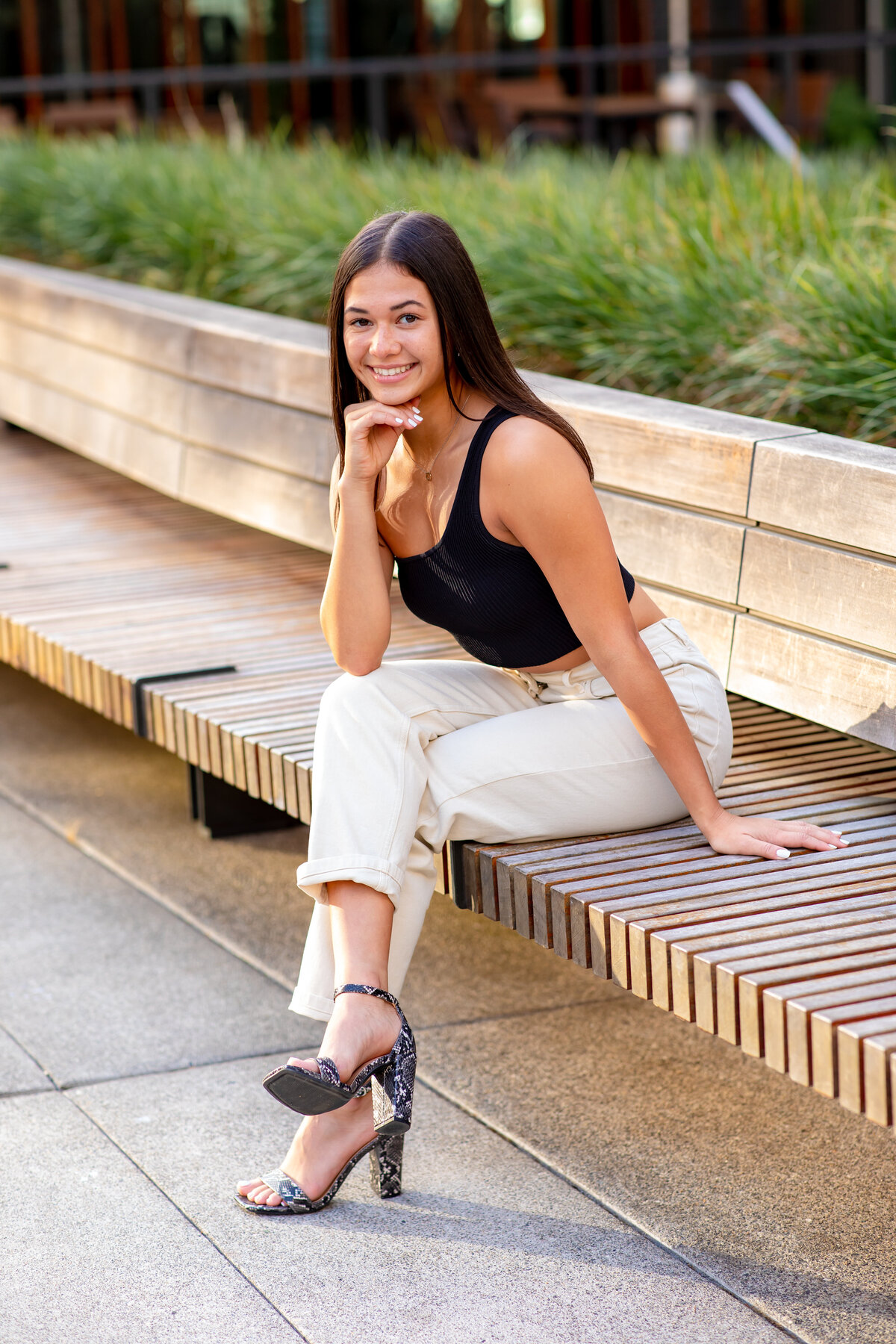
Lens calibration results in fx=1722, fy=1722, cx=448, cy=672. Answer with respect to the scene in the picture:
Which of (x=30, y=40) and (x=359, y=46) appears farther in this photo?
(x=359, y=46)

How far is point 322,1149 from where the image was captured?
114 inches

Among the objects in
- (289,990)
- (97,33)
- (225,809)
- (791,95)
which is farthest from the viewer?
(97,33)

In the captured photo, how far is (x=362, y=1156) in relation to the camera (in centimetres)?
300

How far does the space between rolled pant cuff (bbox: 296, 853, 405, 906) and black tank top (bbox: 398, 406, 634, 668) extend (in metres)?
0.51

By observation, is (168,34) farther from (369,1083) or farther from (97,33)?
(369,1083)

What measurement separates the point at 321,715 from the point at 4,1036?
121cm

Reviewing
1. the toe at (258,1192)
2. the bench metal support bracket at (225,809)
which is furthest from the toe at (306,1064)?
the bench metal support bracket at (225,809)

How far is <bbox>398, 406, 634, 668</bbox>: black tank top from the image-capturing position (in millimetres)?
2973

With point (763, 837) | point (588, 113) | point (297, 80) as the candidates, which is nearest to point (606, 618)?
point (763, 837)

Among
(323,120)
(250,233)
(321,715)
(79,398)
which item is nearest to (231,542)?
(79,398)

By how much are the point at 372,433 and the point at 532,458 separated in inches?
13.2

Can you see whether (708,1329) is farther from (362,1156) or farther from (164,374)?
(164,374)

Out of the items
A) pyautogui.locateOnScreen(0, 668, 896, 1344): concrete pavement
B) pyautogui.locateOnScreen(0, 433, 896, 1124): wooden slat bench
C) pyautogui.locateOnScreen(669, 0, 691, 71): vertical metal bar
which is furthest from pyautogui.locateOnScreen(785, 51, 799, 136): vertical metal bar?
pyautogui.locateOnScreen(0, 668, 896, 1344): concrete pavement

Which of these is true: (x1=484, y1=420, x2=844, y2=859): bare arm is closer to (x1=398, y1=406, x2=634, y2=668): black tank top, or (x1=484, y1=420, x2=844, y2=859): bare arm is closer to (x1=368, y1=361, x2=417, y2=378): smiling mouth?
(x1=398, y1=406, x2=634, y2=668): black tank top
